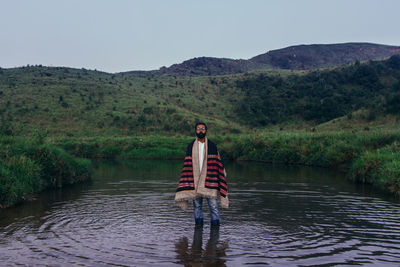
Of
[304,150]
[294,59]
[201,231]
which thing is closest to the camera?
[201,231]

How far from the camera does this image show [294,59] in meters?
152

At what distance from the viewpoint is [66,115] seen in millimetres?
56031

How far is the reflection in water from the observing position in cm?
725

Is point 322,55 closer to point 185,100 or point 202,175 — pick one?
point 185,100

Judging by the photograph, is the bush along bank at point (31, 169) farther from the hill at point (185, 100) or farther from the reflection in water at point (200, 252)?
the hill at point (185, 100)

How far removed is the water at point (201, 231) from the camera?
7.50m

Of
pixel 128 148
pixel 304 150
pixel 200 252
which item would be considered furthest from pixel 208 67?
pixel 200 252

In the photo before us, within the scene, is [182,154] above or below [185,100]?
below

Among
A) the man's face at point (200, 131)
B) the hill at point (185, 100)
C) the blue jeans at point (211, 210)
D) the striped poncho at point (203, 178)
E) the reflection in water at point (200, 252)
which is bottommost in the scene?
the reflection in water at point (200, 252)

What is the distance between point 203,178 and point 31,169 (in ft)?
29.3

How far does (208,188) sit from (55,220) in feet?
14.3

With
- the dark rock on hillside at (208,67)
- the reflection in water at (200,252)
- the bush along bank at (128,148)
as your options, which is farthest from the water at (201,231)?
the dark rock on hillside at (208,67)

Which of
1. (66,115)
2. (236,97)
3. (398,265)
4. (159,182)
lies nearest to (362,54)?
(236,97)

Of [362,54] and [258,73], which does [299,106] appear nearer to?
[258,73]
